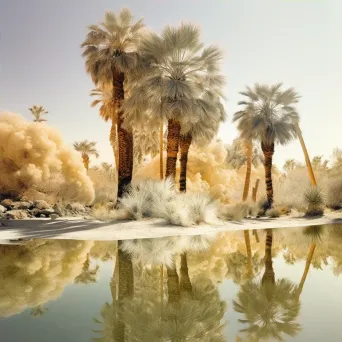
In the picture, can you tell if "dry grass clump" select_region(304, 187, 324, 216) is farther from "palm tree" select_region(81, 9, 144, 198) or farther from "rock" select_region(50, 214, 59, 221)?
"rock" select_region(50, 214, 59, 221)

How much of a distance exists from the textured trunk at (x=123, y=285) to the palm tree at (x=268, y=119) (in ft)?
78.8

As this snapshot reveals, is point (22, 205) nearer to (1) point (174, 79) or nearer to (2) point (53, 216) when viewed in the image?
(2) point (53, 216)

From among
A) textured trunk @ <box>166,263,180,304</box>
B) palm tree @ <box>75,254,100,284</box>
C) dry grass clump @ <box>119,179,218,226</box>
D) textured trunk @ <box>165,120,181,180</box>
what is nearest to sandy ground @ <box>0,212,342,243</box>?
dry grass clump @ <box>119,179,218,226</box>

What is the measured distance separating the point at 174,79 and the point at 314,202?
12.4m

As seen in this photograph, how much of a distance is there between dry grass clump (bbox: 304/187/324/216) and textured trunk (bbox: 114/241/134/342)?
1899 cm

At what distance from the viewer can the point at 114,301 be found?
5.23m

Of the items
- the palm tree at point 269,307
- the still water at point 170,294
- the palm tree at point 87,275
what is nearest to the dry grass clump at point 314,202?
the still water at point 170,294

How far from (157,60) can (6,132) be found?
1297 cm

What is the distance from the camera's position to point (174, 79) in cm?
2194

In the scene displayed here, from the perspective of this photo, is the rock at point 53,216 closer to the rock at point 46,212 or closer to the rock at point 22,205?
the rock at point 46,212

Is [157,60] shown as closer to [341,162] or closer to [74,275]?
[74,275]

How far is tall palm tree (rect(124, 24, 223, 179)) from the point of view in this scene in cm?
2100

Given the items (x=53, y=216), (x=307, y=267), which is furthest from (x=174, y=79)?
(x=307, y=267)

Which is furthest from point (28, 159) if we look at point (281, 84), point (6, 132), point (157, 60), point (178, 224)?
point (281, 84)
